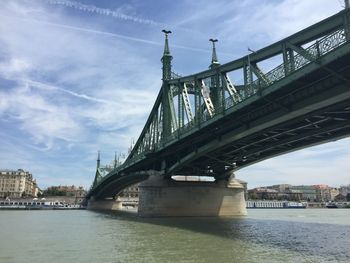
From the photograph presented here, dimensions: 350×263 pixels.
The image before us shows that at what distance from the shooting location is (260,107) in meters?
33.6

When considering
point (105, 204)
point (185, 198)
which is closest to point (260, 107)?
point (185, 198)

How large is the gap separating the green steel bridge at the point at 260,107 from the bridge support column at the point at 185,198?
1892mm

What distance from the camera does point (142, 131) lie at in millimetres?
78938

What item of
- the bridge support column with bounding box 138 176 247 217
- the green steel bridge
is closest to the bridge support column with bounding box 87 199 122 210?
the green steel bridge

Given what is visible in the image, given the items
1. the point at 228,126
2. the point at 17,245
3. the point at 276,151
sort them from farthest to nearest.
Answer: the point at 276,151, the point at 228,126, the point at 17,245

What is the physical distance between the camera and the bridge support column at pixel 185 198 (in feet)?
193

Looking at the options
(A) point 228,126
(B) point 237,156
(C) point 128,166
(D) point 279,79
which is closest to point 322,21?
(D) point 279,79

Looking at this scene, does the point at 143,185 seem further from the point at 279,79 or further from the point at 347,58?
the point at 347,58

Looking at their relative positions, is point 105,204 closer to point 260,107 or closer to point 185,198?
point 185,198

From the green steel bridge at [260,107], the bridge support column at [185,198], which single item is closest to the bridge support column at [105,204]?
the green steel bridge at [260,107]

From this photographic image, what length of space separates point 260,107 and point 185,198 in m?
29.5

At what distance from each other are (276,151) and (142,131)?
34.2 metres

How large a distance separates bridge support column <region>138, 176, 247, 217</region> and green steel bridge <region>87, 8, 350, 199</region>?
1892mm

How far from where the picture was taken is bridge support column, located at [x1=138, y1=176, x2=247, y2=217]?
5872 cm
